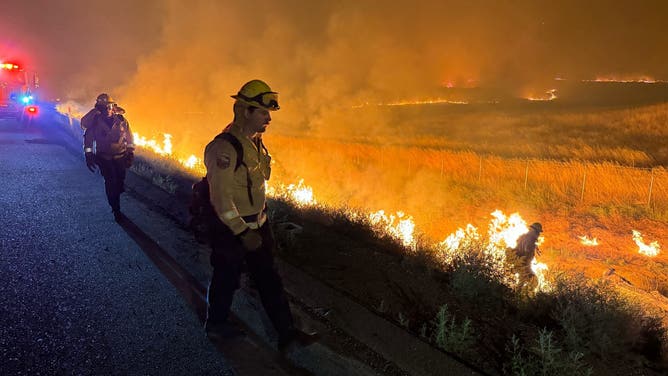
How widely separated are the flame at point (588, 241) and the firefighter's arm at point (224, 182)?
43.2ft

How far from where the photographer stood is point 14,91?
21.1 m

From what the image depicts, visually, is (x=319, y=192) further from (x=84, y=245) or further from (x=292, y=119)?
(x=292, y=119)

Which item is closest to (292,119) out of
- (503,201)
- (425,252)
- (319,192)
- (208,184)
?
(319,192)

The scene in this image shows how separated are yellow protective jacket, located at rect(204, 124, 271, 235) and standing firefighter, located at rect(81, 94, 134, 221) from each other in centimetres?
367

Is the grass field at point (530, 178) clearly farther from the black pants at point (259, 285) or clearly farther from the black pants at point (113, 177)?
the black pants at point (259, 285)

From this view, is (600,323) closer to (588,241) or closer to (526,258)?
(526,258)

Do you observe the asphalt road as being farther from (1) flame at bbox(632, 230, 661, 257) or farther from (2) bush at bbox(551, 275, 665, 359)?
(1) flame at bbox(632, 230, 661, 257)

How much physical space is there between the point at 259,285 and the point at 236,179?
0.83m

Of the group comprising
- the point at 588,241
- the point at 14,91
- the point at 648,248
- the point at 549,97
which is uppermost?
the point at 549,97

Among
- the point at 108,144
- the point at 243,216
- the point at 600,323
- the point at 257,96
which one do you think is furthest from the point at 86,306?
the point at 600,323

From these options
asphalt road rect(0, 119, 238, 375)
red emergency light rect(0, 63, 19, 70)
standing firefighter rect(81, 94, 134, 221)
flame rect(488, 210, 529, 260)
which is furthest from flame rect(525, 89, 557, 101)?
asphalt road rect(0, 119, 238, 375)

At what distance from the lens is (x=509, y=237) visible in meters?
10.6

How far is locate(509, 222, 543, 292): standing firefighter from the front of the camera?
5.08 m

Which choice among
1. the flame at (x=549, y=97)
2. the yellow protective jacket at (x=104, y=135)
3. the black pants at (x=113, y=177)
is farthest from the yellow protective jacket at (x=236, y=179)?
the flame at (x=549, y=97)
